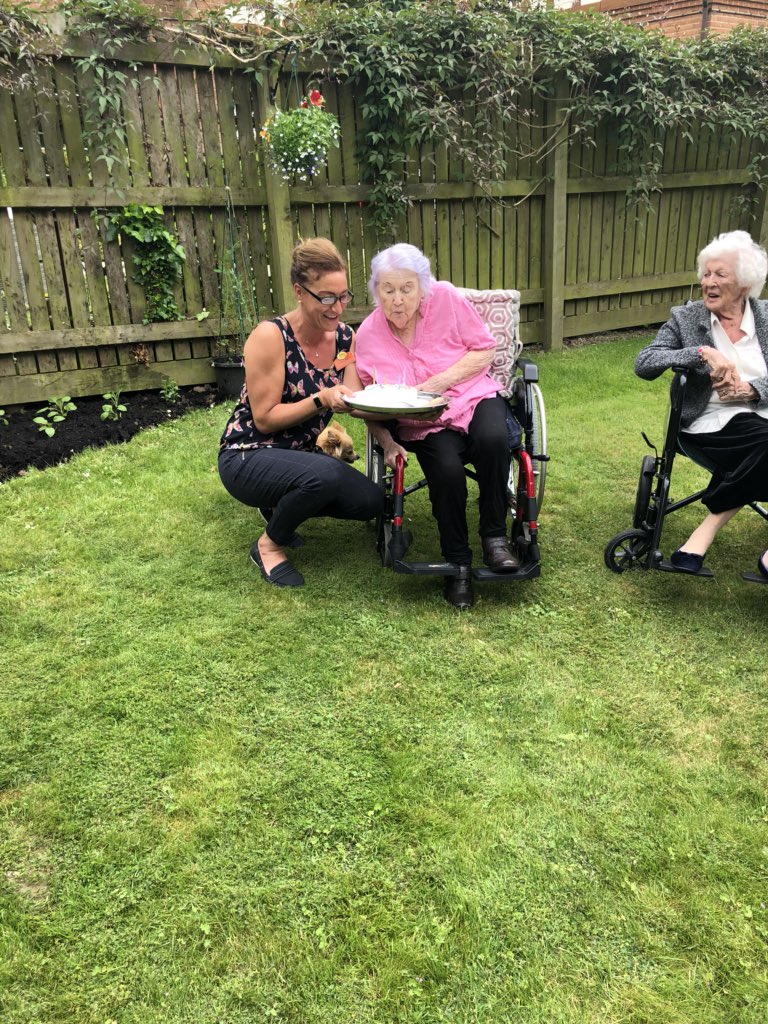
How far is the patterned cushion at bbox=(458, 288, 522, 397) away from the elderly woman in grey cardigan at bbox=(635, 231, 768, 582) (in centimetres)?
60

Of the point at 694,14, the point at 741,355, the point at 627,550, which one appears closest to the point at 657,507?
the point at 627,550

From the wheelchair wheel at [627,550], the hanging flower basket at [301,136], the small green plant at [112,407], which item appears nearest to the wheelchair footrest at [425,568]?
the wheelchair wheel at [627,550]

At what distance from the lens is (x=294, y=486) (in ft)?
8.49

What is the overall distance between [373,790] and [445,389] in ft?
4.80

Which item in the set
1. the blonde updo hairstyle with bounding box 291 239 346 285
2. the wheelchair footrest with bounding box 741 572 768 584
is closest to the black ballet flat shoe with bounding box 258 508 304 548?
the blonde updo hairstyle with bounding box 291 239 346 285

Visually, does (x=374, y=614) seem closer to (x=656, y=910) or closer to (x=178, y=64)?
(x=656, y=910)

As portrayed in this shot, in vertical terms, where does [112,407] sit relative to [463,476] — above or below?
below

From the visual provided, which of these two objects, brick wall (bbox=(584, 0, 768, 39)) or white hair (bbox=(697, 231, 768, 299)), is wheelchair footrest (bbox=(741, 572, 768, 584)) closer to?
white hair (bbox=(697, 231, 768, 299))

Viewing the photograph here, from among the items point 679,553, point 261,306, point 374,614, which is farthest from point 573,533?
point 261,306

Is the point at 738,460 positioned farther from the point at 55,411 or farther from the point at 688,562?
the point at 55,411

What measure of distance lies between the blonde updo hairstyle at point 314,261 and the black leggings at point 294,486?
614mm

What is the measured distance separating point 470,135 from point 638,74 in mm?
1474

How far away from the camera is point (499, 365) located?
10.1ft

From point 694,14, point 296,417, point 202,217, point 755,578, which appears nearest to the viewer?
point 755,578
